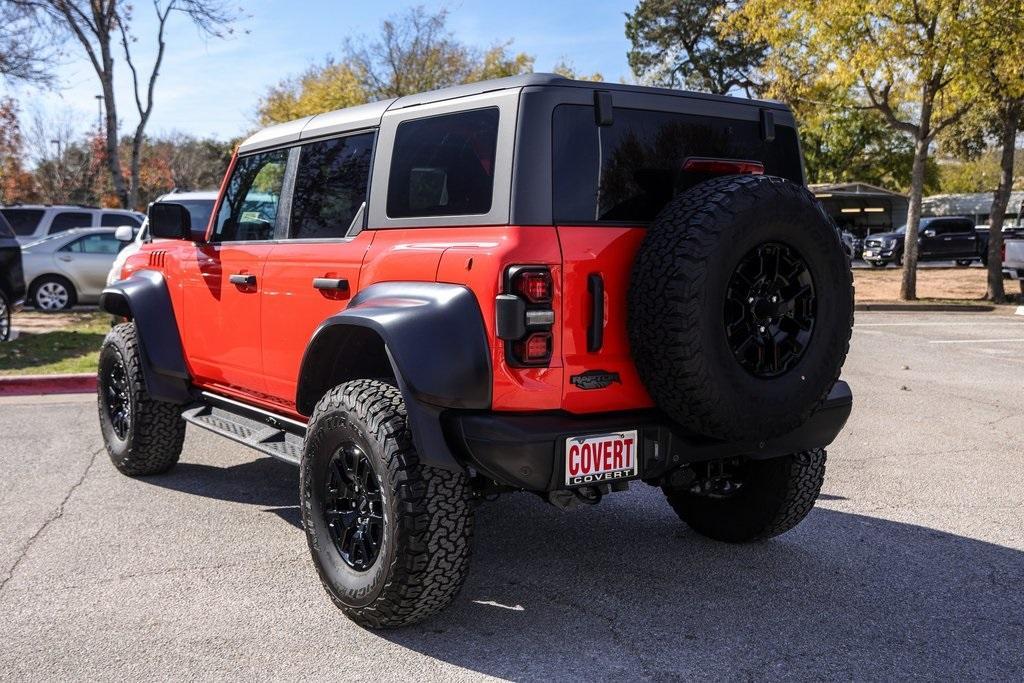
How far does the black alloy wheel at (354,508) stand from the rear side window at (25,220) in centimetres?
1692

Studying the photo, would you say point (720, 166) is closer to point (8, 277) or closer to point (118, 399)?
point (118, 399)

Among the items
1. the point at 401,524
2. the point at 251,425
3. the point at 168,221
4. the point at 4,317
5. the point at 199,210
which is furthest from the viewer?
the point at 4,317

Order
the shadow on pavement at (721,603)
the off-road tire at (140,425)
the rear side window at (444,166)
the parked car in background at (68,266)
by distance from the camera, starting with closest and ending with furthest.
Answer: the shadow on pavement at (721,603), the rear side window at (444,166), the off-road tire at (140,425), the parked car in background at (68,266)

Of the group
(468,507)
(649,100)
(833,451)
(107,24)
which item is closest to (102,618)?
(468,507)

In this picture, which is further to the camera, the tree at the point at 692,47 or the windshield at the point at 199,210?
the tree at the point at 692,47

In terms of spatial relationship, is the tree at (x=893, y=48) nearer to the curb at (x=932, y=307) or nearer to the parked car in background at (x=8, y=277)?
the curb at (x=932, y=307)

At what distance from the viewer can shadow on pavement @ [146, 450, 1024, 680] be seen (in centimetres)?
336

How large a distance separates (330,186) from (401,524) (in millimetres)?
1718

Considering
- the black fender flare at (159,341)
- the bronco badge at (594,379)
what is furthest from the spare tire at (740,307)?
the black fender flare at (159,341)

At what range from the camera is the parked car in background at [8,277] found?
37.8 ft

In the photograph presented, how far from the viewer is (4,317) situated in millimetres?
11758

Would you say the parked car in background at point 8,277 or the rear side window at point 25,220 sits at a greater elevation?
the rear side window at point 25,220

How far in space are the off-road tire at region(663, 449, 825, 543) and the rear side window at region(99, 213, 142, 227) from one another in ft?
52.6

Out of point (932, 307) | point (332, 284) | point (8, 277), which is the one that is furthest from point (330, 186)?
point (932, 307)
